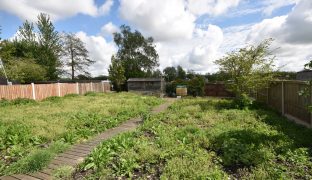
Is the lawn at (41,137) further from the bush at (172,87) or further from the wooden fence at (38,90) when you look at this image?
the bush at (172,87)

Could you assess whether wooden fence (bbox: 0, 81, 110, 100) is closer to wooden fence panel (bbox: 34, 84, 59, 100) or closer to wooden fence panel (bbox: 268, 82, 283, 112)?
wooden fence panel (bbox: 34, 84, 59, 100)

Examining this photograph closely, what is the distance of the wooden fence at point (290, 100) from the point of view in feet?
21.0

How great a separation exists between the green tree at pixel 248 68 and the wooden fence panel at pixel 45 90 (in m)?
13.1

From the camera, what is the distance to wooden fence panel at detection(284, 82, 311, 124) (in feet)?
21.0

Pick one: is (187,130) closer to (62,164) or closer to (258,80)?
(62,164)

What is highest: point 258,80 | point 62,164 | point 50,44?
point 50,44

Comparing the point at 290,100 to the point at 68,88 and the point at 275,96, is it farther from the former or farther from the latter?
the point at 68,88

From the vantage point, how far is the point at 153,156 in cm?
412

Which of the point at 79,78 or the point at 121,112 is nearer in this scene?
the point at 121,112

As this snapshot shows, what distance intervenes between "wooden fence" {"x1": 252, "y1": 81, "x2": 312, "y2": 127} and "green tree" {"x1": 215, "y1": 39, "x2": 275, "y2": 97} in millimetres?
697

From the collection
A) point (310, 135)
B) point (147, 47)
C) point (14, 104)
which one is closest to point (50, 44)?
point (147, 47)

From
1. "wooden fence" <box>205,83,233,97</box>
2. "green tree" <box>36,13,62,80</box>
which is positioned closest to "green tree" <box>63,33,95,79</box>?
"green tree" <box>36,13,62,80</box>

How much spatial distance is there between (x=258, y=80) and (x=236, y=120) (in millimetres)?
3716

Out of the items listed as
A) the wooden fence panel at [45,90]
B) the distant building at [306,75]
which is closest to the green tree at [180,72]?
the wooden fence panel at [45,90]
